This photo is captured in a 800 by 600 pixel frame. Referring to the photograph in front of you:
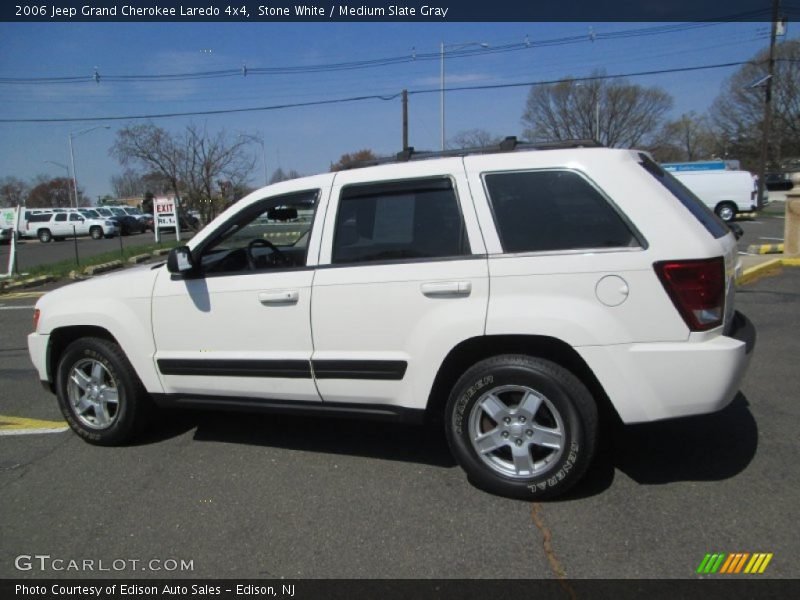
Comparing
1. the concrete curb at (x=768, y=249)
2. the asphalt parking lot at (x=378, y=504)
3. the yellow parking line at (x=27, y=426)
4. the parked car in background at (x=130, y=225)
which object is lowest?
the yellow parking line at (x=27, y=426)

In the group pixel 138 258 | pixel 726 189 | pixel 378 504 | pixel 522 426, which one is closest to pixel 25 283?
pixel 138 258

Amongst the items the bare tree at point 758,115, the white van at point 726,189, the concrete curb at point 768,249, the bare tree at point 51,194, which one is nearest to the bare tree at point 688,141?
the bare tree at point 758,115

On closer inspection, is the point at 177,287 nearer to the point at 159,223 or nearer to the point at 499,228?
the point at 499,228

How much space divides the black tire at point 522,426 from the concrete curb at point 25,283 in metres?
13.9

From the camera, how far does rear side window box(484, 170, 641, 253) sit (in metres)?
3.08

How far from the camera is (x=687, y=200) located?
3.34 metres

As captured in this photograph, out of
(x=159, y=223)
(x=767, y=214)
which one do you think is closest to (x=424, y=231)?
(x=159, y=223)

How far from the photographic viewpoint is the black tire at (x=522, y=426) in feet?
10.1

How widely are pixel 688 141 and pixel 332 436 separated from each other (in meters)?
75.8

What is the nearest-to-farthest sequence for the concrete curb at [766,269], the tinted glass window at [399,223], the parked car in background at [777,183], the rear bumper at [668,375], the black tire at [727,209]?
the rear bumper at [668,375] → the tinted glass window at [399,223] → the concrete curb at [766,269] → the black tire at [727,209] → the parked car in background at [777,183]

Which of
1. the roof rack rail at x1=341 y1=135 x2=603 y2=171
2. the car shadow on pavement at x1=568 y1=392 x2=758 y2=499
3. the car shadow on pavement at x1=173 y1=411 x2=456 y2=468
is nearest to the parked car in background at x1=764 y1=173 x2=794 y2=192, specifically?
the car shadow on pavement at x1=568 y1=392 x2=758 y2=499

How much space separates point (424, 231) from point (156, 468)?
2.28m

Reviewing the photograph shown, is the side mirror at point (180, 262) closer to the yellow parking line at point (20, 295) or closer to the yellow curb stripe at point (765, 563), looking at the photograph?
the yellow curb stripe at point (765, 563)
